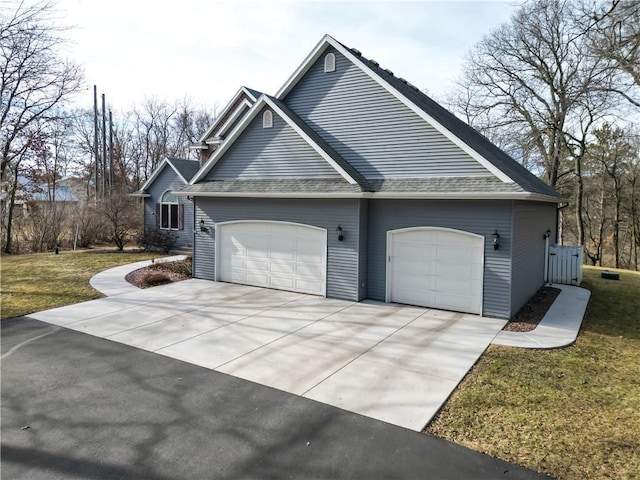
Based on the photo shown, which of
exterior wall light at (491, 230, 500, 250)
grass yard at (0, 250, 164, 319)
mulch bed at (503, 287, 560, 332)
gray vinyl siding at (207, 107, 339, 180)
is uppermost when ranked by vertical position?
gray vinyl siding at (207, 107, 339, 180)

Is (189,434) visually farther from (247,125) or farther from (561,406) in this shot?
(247,125)

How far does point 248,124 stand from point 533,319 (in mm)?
9592

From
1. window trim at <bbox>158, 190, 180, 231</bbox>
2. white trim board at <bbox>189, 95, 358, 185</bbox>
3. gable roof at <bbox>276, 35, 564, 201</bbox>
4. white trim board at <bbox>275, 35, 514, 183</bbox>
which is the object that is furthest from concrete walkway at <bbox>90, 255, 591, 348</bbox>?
window trim at <bbox>158, 190, 180, 231</bbox>

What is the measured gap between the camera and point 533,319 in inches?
389

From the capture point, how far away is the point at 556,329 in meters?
9.12

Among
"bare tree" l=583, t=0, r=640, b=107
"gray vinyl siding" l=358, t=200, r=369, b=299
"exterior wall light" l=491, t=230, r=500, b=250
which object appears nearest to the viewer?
"bare tree" l=583, t=0, r=640, b=107

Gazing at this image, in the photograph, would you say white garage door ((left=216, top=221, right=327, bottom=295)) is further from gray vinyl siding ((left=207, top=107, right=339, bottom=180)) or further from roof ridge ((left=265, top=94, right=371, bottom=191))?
roof ridge ((left=265, top=94, right=371, bottom=191))

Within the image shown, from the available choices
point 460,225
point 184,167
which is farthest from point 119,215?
point 460,225

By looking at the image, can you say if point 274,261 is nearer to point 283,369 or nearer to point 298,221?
point 298,221

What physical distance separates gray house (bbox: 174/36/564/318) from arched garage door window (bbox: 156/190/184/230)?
8.25 meters

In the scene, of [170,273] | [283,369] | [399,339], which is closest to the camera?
[283,369]

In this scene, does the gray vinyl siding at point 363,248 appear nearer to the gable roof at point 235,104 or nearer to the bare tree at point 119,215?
the gable roof at point 235,104

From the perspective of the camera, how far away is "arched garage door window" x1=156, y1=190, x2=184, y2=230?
854 inches

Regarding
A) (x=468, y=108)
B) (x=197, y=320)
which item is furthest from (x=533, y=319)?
(x=468, y=108)
